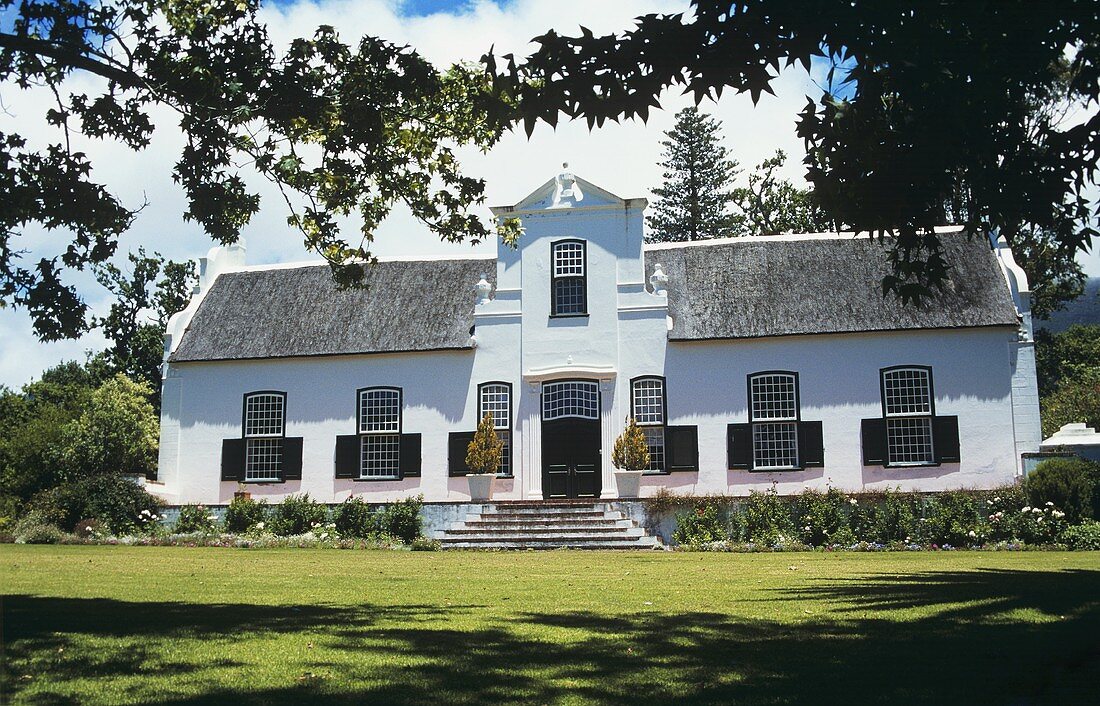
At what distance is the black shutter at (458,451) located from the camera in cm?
2481

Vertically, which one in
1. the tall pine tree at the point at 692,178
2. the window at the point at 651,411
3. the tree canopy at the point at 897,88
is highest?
the tall pine tree at the point at 692,178

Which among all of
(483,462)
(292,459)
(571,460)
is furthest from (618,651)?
(292,459)

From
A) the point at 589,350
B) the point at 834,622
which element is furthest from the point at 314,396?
the point at 834,622

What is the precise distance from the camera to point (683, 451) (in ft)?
79.3

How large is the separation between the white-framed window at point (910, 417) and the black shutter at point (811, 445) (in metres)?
1.47

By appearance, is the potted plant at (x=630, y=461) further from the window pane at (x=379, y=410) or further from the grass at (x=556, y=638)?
the grass at (x=556, y=638)

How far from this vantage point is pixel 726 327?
24344 millimetres

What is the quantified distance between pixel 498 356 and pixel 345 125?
591 inches

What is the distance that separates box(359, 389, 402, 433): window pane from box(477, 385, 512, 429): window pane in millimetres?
2162

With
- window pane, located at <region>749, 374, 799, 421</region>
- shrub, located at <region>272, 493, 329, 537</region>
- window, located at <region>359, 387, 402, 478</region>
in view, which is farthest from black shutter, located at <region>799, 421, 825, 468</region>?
shrub, located at <region>272, 493, 329, 537</region>

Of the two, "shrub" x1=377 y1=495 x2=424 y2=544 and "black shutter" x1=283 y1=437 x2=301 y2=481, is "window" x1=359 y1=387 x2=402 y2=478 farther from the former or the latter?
"shrub" x1=377 y1=495 x2=424 y2=544

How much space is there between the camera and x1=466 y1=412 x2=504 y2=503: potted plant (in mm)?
23297

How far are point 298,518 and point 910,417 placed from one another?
13850mm

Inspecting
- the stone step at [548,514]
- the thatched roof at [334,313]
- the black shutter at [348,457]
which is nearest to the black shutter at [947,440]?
the stone step at [548,514]
